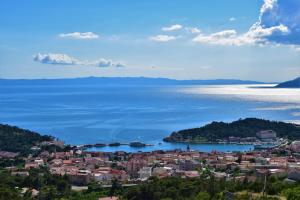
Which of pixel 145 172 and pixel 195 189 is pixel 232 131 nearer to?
pixel 145 172

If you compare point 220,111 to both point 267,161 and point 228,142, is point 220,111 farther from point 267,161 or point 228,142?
point 267,161

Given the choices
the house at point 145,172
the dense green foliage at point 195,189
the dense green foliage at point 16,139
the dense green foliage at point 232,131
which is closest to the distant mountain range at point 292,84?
the dense green foliage at point 232,131

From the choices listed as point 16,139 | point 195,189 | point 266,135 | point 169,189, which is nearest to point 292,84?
point 266,135

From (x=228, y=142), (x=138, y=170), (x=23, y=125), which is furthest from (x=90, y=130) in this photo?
(x=138, y=170)

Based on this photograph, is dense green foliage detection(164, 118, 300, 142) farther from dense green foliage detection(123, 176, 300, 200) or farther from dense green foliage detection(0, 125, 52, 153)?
dense green foliage detection(123, 176, 300, 200)

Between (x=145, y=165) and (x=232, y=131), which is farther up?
(x=232, y=131)

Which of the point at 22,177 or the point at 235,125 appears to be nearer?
the point at 22,177

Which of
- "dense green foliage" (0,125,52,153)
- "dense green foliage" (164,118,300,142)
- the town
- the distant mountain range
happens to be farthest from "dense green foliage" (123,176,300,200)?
the distant mountain range
